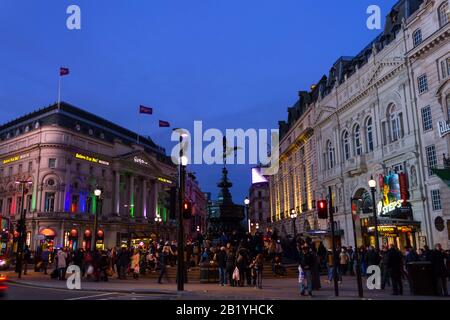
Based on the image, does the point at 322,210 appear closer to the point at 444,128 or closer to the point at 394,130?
the point at 444,128

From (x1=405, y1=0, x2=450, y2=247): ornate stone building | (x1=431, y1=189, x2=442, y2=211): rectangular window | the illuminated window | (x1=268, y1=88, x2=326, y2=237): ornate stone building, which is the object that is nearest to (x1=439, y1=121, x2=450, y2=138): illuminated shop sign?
(x1=405, y1=0, x2=450, y2=247): ornate stone building

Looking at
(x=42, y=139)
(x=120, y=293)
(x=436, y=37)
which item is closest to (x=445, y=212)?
(x=436, y=37)

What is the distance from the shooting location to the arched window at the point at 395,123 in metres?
35.8

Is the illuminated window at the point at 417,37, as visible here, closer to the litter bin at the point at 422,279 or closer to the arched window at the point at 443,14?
the arched window at the point at 443,14

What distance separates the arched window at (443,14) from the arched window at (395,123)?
817 cm

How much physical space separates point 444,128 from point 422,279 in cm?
1679

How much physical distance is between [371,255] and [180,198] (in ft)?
36.4

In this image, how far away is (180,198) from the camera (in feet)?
59.4

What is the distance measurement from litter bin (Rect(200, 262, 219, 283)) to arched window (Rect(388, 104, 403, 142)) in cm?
2184

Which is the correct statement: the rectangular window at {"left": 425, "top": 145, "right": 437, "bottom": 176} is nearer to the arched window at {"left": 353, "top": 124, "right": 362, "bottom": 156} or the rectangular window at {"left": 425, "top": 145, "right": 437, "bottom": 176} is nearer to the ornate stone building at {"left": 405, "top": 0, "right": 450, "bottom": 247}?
the ornate stone building at {"left": 405, "top": 0, "right": 450, "bottom": 247}

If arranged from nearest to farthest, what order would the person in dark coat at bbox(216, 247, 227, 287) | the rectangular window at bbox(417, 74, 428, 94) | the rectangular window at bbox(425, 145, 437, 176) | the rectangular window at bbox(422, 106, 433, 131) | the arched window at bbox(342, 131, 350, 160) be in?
the person in dark coat at bbox(216, 247, 227, 287), the rectangular window at bbox(425, 145, 437, 176), the rectangular window at bbox(422, 106, 433, 131), the rectangular window at bbox(417, 74, 428, 94), the arched window at bbox(342, 131, 350, 160)

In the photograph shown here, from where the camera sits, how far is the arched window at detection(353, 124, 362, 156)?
4269 cm
